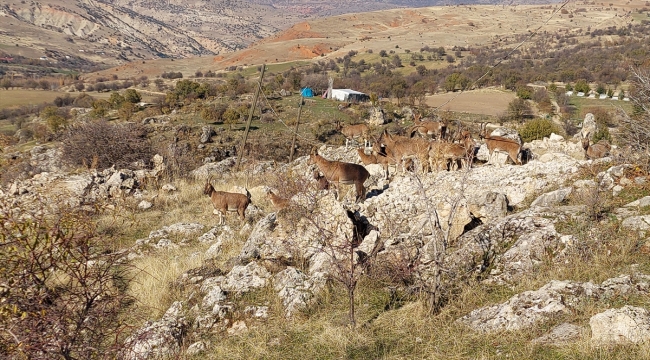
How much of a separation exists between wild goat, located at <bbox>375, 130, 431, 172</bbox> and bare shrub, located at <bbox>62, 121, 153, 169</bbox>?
12.9 metres

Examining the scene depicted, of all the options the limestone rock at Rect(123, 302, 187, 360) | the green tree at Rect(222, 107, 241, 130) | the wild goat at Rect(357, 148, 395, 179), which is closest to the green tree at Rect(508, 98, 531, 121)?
the green tree at Rect(222, 107, 241, 130)

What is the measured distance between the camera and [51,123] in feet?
137

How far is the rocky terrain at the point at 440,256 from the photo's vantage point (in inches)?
212

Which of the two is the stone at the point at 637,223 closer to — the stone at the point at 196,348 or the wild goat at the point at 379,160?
the stone at the point at 196,348

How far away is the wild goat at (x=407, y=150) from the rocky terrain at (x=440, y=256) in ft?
6.19

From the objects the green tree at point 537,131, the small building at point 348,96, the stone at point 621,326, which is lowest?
the small building at point 348,96

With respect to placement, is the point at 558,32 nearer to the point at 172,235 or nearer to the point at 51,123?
the point at 51,123

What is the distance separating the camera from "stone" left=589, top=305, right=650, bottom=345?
4473 millimetres

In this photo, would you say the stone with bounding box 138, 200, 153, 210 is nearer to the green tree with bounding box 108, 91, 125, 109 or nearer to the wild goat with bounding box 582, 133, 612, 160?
the wild goat with bounding box 582, 133, 612, 160

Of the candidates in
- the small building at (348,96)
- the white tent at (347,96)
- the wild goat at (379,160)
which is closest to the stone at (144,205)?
the wild goat at (379,160)

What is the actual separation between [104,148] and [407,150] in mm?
15719

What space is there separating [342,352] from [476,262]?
277 centimetres

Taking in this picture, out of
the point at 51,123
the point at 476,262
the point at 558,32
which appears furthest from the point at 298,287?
the point at 558,32

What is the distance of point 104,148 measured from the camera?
21.9m
